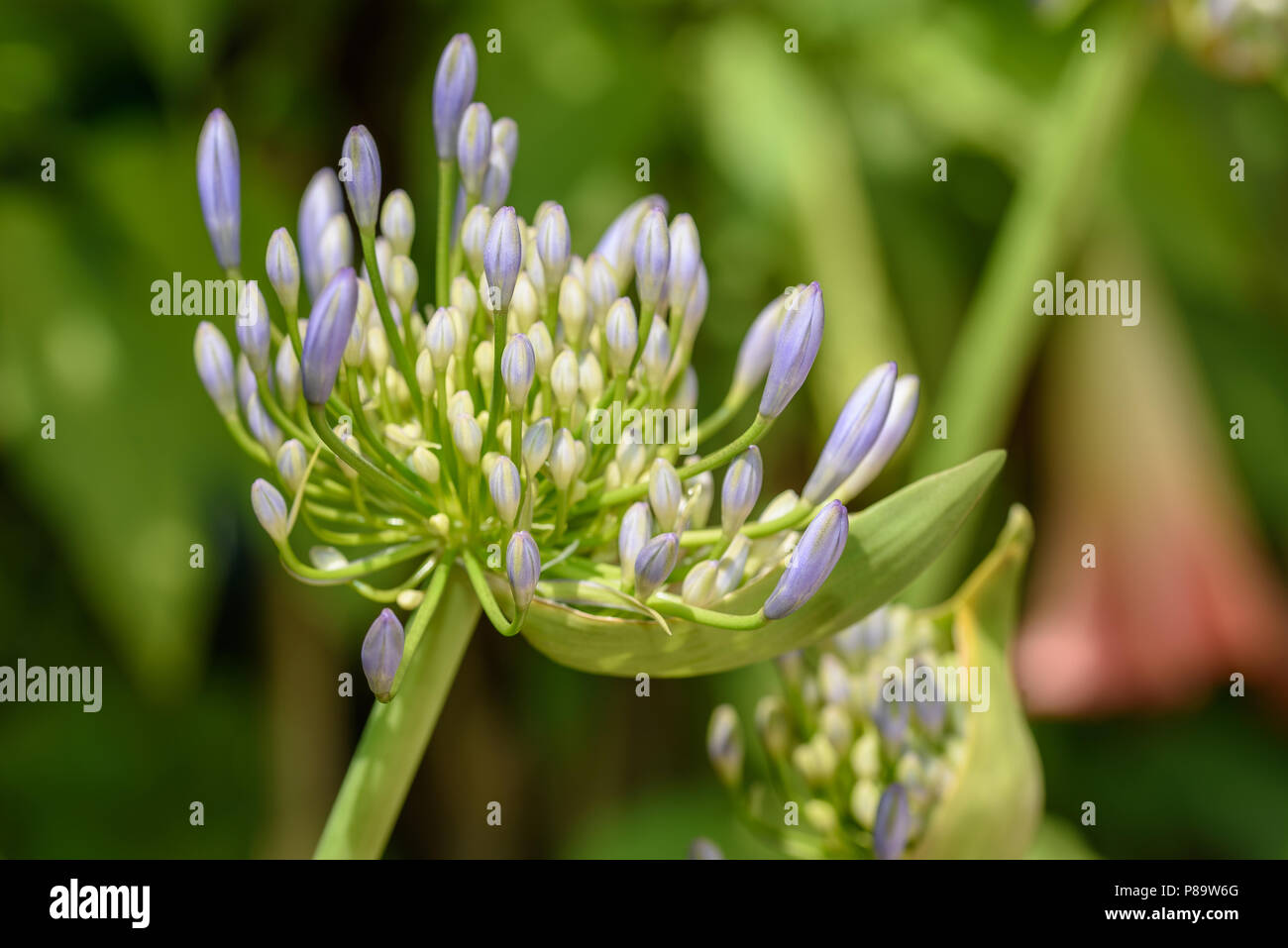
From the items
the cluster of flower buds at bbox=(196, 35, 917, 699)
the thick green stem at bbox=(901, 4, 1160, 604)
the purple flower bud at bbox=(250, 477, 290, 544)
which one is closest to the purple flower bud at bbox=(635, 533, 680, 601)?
the cluster of flower buds at bbox=(196, 35, 917, 699)

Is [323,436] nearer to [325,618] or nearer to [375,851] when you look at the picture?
[375,851]

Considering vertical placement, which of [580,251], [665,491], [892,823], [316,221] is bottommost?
[892,823]

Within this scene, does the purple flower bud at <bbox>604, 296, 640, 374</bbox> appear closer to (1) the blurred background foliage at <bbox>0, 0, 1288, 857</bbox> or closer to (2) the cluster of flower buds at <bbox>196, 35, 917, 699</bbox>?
(2) the cluster of flower buds at <bbox>196, 35, 917, 699</bbox>

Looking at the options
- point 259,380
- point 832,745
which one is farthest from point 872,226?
point 259,380

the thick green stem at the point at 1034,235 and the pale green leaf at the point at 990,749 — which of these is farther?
the thick green stem at the point at 1034,235

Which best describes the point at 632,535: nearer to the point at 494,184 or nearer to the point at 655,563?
the point at 655,563

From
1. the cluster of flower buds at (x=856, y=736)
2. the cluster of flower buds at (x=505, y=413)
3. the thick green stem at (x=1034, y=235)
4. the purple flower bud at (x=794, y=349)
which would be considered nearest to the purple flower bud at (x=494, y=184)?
the cluster of flower buds at (x=505, y=413)

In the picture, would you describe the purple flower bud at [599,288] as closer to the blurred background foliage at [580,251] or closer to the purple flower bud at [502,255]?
the purple flower bud at [502,255]

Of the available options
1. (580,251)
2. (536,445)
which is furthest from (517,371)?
(580,251)
